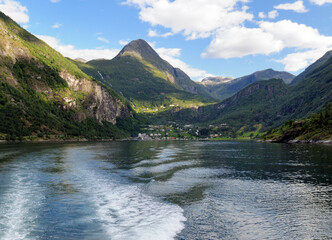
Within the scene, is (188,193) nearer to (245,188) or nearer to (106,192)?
(245,188)

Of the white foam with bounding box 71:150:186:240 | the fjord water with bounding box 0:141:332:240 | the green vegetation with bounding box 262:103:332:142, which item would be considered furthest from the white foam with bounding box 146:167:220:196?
the green vegetation with bounding box 262:103:332:142

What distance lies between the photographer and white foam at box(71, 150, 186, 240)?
870 inches

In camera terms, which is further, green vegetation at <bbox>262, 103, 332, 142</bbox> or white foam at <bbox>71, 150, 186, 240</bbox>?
green vegetation at <bbox>262, 103, 332, 142</bbox>

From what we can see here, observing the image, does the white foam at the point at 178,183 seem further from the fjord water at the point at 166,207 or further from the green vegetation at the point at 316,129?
the green vegetation at the point at 316,129

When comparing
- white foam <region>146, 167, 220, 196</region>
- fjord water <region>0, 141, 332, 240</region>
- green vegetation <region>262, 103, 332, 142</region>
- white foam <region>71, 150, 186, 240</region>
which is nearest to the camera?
fjord water <region>0, 141, 332, 240</region>

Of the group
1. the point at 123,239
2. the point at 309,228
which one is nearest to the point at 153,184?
the point at 123,239

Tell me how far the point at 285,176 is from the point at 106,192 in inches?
1428

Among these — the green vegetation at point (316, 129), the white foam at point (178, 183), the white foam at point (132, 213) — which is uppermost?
the green vegetation at point (316, 129)

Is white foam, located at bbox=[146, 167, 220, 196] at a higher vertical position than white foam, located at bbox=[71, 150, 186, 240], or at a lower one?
lower

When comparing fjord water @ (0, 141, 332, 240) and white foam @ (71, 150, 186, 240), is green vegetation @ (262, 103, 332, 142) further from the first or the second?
white foam @ (71, 150, 186, 240)

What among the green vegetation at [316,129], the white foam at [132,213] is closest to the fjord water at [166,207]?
the white foam at [132,213]

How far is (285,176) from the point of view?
161ft

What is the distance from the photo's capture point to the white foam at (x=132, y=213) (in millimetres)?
22109

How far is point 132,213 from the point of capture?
1090 inches
